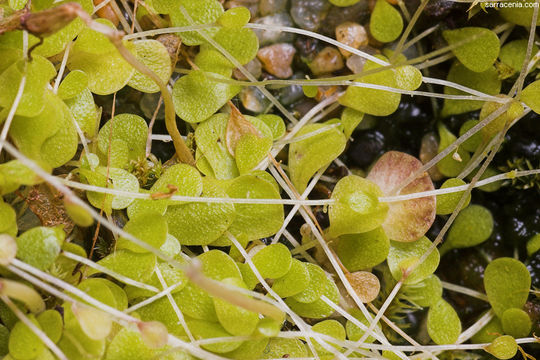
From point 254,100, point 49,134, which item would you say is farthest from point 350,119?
point 49,134

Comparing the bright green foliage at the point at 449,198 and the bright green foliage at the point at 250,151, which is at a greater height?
the bright green foliage at the point at 250,151

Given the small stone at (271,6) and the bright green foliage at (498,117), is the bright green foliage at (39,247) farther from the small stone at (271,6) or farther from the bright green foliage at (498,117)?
the bright green foliage at (498,117)

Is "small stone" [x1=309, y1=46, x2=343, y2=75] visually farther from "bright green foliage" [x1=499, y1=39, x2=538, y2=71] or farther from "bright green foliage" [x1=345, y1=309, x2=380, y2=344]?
"bright green foliage" [x1=345, y1=309, x2=380, y2=344]

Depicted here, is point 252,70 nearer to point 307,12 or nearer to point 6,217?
point 307,12

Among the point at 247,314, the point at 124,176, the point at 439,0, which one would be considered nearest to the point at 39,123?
the point at 124,176

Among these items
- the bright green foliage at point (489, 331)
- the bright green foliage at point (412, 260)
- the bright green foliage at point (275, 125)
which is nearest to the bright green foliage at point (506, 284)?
the bright green foliage at point (489, 331)

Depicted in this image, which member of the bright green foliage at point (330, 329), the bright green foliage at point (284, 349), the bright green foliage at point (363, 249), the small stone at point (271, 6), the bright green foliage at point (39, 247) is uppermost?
the small stone at point (271, 6)

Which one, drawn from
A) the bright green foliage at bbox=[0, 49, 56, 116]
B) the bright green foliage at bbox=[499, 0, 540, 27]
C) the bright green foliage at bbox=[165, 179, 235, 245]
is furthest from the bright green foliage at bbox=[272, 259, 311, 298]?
the bright green foliage at bbox=[499, 0, 540, 27]

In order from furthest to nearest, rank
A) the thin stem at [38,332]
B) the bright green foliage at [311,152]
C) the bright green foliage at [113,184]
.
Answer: the bright green foliage at [311,152] < the bright green foliage at [113,184] < the thin stem at [38,332]
